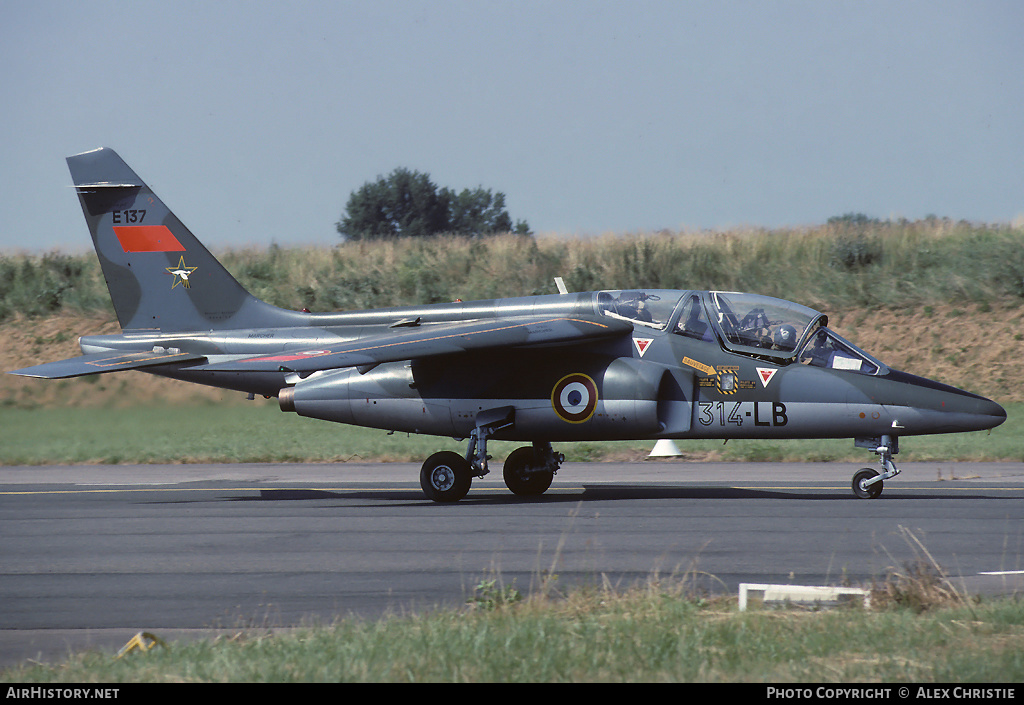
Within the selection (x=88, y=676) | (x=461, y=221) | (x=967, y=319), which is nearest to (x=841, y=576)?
(x=88, y=676)

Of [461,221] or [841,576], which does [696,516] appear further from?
[461,221]

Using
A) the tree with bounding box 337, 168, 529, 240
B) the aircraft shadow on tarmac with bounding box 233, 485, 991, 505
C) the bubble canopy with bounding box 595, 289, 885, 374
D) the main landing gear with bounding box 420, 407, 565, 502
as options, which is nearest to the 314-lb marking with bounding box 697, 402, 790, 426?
the bubble canopy with bounding box 595, 289, 885, 374

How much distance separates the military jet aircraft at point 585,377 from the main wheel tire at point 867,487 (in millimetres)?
17

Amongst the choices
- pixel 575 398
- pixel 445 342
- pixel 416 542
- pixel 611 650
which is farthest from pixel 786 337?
pixel 611 650

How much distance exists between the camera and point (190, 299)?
17078mm

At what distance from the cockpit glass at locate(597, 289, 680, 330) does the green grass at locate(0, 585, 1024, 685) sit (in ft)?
26.6

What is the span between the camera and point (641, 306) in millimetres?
14719

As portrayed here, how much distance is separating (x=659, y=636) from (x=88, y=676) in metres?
3.06

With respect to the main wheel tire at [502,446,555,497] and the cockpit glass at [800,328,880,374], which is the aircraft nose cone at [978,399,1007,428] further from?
the main wheel tire at [502,446,555,497]

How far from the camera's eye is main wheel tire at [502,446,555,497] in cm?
1530

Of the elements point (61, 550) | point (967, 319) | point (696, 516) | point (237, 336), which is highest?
point (237, 336)

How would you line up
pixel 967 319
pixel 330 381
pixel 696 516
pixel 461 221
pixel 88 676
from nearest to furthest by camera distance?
1. pixel 88 676
2. pixel 696 516
3. pixel 330 381
4. pixel 967 319
5. pixel 461 221

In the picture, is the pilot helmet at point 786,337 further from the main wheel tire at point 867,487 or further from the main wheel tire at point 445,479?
the main wheel tire at point 445,479

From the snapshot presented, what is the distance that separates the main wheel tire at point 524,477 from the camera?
50.2 feet
